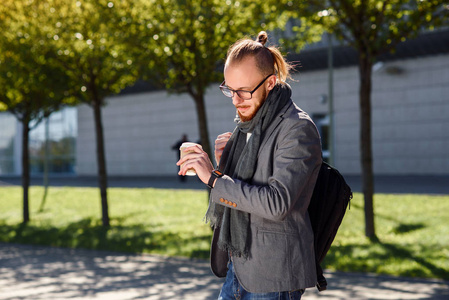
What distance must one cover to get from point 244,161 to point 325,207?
37 centimetres

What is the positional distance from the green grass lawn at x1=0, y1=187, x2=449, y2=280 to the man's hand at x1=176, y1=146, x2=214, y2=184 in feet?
16.7

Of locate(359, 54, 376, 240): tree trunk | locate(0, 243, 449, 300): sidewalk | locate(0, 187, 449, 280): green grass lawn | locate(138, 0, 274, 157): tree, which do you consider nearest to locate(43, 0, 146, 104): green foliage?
locate(138, 0, 274, 157): tree

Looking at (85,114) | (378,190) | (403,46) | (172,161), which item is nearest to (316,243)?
(378,190)

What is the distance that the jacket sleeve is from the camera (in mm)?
2139

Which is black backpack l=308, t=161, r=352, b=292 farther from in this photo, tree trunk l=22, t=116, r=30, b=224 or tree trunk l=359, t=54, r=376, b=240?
tree trunk l=22, t=116, r=30, b=224

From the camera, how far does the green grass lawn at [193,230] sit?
7.60 meters

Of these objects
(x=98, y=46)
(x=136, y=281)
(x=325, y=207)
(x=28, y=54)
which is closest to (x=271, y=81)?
(x=325, y=207)

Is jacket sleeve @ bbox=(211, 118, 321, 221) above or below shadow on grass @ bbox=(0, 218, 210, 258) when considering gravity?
above

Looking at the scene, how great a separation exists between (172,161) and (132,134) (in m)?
3.79

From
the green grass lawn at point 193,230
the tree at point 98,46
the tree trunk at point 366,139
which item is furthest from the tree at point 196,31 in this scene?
the green grass lawn at point 193,230

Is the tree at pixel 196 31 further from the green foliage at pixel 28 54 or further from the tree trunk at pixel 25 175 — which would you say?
the tree trunk at pixel 25 175

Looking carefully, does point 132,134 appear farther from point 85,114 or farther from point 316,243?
point 316,243

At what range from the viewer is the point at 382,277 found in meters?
6.75

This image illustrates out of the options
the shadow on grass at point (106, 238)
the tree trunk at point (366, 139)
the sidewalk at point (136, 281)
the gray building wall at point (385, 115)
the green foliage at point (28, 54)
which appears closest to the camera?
the sidewalk at point (136, 281)
